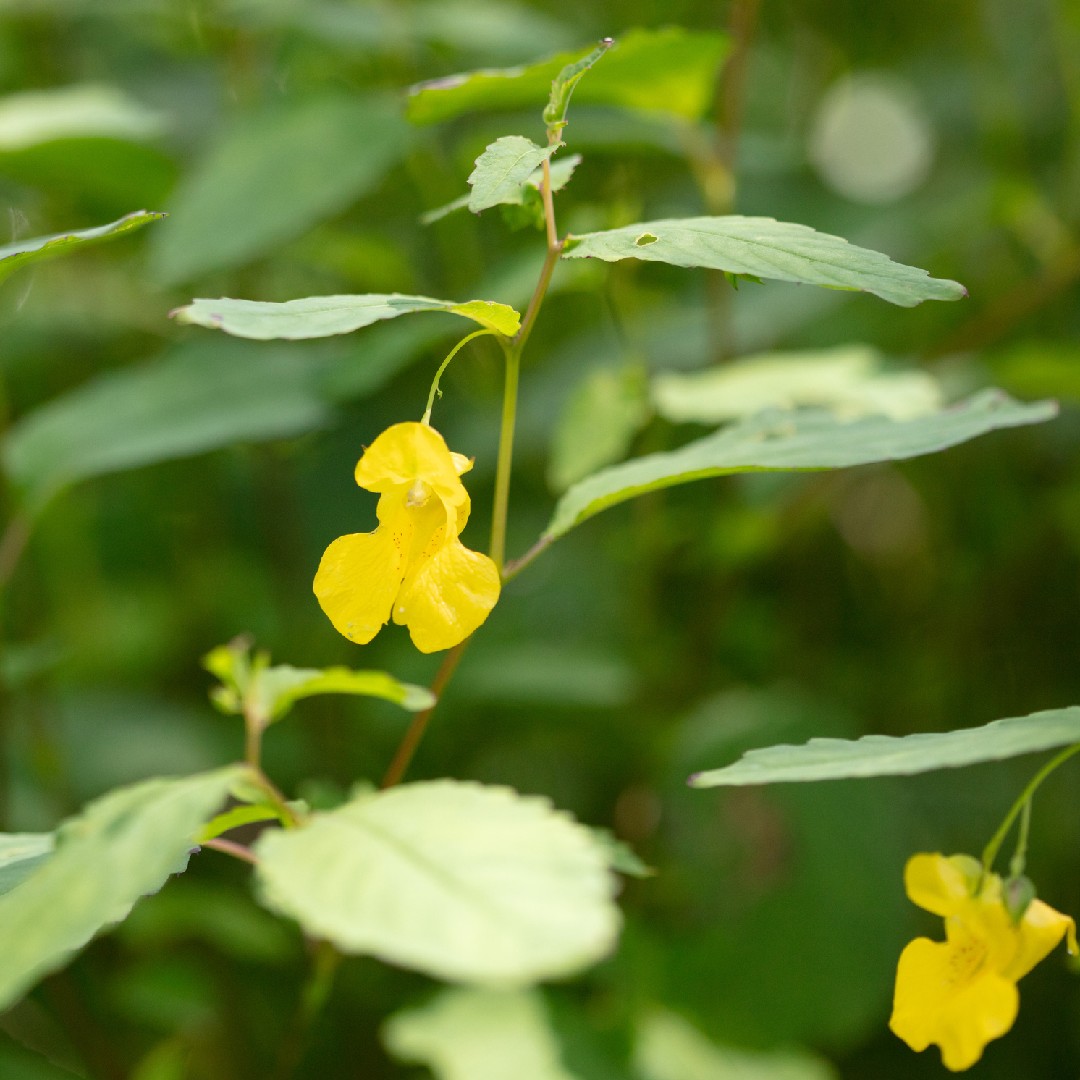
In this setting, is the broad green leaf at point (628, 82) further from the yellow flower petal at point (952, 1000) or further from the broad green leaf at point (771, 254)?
the yellow flower petal at point (952, 1000)

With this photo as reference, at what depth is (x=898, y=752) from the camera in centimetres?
55

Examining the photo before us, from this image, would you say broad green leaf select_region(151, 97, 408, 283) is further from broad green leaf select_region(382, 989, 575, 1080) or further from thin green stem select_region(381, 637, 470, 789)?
broad green leaf select_region(382, 989, 575, 1080)

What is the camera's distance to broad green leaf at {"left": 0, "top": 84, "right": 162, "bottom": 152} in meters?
1.27

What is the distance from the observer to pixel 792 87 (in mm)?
2207

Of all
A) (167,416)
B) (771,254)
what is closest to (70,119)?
(167,416)

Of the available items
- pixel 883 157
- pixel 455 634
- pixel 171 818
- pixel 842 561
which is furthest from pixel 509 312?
pixel 883 157

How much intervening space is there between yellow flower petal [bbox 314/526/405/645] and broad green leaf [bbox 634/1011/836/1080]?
76 centimetres

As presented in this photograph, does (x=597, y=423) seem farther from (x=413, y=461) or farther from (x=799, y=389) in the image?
(x=413, y=461)

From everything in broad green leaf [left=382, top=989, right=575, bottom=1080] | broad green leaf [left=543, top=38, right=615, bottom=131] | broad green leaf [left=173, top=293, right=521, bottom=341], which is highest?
broad green leaf [left=543, top=38, right=615, bottom=131]

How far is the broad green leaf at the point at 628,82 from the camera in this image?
0.90 m

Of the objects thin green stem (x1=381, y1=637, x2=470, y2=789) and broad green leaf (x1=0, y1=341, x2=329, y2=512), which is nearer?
thin green stem (x1=381, y1=637, x2=470, y2=789)

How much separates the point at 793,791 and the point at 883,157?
119 cm

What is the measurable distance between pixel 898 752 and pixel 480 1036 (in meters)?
0.73

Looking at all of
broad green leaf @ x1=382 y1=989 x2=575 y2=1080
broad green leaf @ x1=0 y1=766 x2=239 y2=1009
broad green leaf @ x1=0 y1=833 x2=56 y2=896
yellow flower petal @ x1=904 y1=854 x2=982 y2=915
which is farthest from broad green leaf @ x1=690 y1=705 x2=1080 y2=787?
broad green leaf @ x1=382 y1=989 x2=575 y2=1080
